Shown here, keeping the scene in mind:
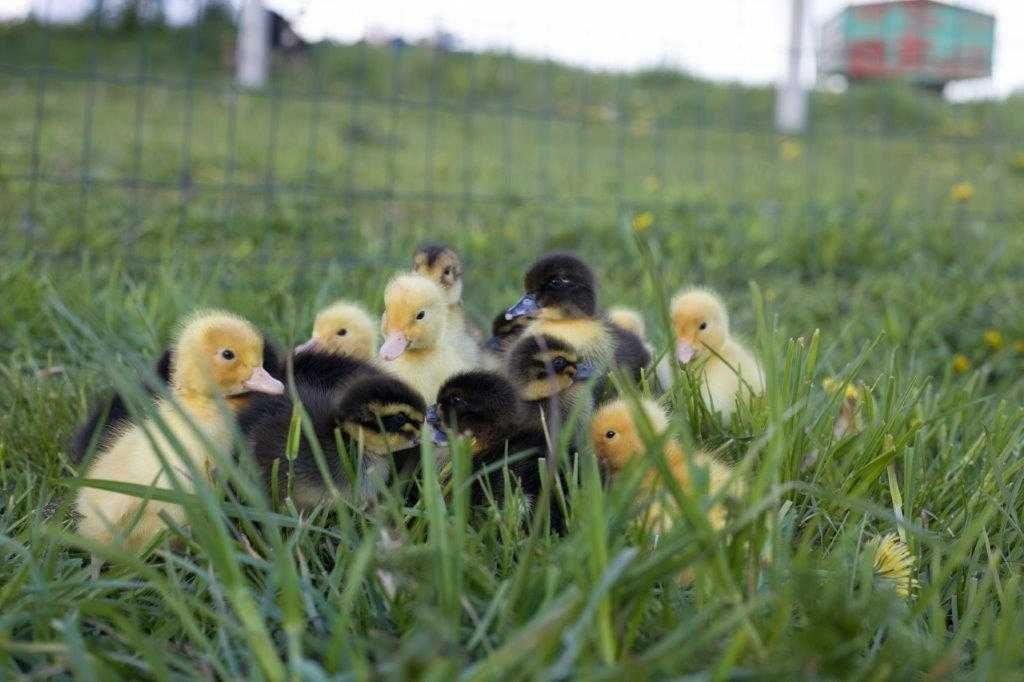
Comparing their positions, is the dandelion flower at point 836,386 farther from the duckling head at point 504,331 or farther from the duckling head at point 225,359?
the duckling head at point 225,359

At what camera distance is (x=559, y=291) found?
223 centimetres

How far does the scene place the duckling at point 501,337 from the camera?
220cm

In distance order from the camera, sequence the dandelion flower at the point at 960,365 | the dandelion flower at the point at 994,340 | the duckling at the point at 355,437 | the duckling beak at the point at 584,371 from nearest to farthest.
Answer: the duckling at the point at 355,437
the duckling beak at the point at 584,371
the dandelion flower at the point at 960,365
the dandelion flower at the point at 994,340

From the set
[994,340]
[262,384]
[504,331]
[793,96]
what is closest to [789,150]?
[793,96]

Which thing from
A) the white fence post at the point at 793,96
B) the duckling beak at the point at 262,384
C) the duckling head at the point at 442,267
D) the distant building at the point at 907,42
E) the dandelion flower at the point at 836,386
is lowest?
the dandelion flower at the point at 836,386

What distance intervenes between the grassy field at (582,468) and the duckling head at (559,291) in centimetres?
20

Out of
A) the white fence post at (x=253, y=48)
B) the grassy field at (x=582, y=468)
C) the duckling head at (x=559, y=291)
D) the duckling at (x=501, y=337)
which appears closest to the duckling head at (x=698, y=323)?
the grassy field at (x=582, y=468)

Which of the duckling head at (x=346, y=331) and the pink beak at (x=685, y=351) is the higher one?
the duckling head at (x=346, y=331)

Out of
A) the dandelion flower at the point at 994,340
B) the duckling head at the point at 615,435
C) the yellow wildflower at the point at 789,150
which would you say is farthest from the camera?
the yellow wildflower at the point at 789,150

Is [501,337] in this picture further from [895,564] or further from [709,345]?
[895,564]

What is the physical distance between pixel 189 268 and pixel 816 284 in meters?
2.45

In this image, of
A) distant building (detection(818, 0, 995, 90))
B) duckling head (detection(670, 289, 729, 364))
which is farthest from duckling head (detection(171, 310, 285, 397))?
distant building (detection(818, 0, 995, 90))

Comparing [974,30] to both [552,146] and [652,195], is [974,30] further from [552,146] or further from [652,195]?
[652,195]

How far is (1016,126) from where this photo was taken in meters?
10.1
